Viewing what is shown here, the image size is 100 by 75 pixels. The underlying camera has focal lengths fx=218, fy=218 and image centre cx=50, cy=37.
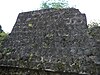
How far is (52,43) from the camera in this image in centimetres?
802

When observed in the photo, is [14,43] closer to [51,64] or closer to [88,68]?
[51,64]

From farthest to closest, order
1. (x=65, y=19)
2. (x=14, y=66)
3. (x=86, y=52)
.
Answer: (x=65, y=19) < (x=14, y=66) < (x=86, y=52)

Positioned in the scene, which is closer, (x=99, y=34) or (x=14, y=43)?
(x=99, y=34)

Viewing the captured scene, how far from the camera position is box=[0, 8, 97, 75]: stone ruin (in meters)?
7.16

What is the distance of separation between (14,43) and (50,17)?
1.82 metres

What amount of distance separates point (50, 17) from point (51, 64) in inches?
95.1

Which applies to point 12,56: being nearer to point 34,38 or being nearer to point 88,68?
point 34,38

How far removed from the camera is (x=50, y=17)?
9.02 m

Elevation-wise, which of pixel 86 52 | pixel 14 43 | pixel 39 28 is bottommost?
pixel 86 52

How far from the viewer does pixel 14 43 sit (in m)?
8.83

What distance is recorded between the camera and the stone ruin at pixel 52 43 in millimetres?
7164

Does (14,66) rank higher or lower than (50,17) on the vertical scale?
lower

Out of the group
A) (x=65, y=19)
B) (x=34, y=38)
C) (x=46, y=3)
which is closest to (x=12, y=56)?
(x=34, y=38)

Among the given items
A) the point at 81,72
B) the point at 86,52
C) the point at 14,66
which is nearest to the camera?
the point at 81,72
